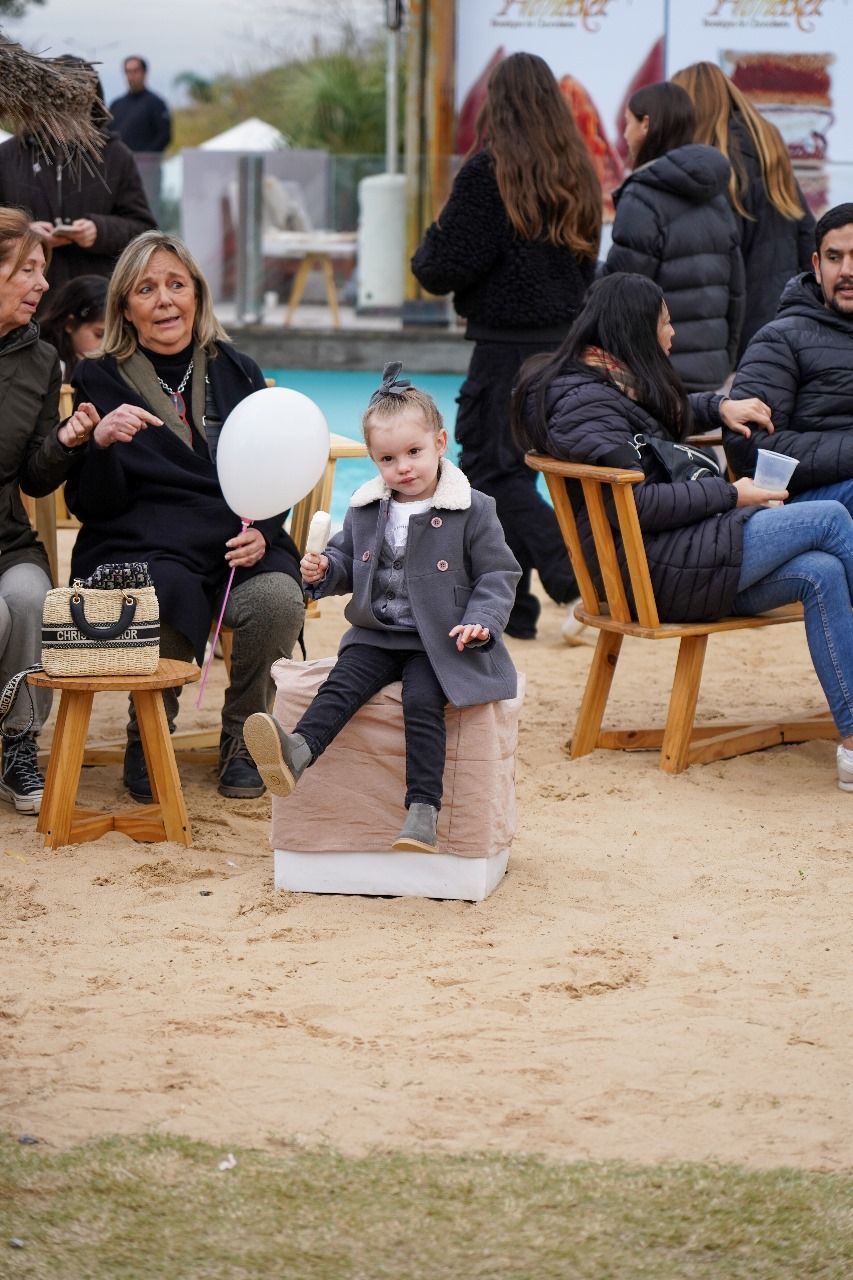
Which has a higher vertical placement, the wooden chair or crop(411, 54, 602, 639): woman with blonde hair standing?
crop(411, 54, 602, 639): woman with blonde hair standing

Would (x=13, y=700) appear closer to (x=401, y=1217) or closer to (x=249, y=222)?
(x=401, y=1217)

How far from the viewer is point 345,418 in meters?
13.6

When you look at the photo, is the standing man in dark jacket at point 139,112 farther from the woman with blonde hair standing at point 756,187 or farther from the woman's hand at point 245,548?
the woman's hand at point 245,548

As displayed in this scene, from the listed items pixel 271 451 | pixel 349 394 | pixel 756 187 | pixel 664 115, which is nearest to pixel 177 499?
pixel 271 451

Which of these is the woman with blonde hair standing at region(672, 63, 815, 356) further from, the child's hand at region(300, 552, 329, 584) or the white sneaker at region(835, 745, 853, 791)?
the child's hand at region(300, 552, 329, 584)

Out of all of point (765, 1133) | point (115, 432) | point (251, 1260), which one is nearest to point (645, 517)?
point (115, 432)

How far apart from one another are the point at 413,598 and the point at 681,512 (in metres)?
1.15

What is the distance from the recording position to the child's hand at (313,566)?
4.08 m

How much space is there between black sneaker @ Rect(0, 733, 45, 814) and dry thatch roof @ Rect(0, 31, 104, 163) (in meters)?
1.65

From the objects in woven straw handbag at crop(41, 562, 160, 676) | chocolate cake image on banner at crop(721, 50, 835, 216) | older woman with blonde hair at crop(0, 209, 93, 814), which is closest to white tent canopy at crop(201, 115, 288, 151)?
chocolate cake image on banner at crop(721, 50, 835, 216)

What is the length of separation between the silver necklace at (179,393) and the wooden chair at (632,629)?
102 cm

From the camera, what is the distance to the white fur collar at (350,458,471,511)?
4.14 m

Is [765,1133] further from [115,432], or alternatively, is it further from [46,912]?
[115,432]

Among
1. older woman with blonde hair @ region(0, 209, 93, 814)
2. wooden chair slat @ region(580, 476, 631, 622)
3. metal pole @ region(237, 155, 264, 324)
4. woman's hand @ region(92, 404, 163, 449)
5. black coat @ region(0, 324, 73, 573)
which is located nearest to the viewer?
woman's hand @ region(92, 404, 163, 449)
